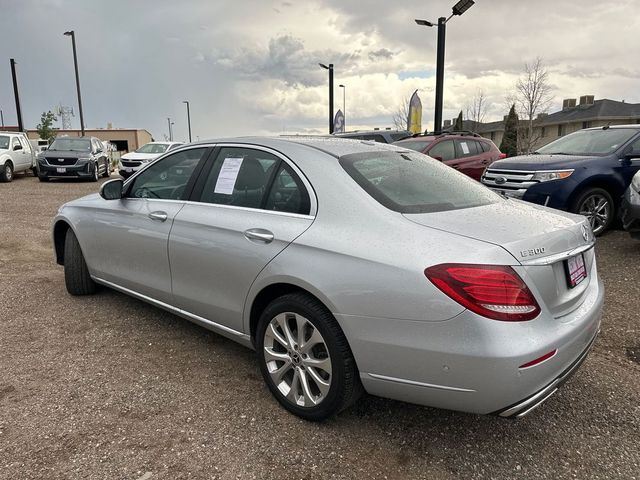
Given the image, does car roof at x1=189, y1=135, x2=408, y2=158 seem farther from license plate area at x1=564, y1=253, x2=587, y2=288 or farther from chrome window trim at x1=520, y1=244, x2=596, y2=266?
license plate area at x1=564, y1=253, x2=587, y2=288

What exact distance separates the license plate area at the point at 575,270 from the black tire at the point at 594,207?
4.61m

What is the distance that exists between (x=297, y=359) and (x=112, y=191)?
7.60ft

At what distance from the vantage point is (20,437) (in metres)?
2.57

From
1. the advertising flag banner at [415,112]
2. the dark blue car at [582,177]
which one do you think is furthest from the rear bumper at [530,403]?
the advertising flag banner at [415,112]

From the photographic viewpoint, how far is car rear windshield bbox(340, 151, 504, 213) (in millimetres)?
2604

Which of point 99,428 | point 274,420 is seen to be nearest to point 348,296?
point 274,420

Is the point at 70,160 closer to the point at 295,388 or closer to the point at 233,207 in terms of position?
the point at 233,207

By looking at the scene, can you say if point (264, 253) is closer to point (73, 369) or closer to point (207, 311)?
point (207, 311)

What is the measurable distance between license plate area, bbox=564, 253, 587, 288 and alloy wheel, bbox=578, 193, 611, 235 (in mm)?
4803

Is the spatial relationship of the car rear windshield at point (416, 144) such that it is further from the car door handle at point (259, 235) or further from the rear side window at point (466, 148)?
the car door handle at point (259, 235)

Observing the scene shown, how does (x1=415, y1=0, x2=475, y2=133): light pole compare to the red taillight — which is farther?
(x1=415, y1=0, x2=475, y2=133): light pole

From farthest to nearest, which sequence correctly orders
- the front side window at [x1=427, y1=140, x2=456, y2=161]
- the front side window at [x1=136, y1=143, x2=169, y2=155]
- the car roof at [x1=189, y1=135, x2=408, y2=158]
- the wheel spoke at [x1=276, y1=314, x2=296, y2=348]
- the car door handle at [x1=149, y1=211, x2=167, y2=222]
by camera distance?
the front side window at [x1=136, y1=143, x2=169, y2=155] → the front side window at [x1=427, y1=140, x2=456, y2=161] → the car door handle at [x1=149, y1=211, x2=167, y2=222] → the car roof at [x1=189, y1=135, x2=408, y2=158] → the wheel spoke at [x1=276, y1=314, x2=296, y2=348]

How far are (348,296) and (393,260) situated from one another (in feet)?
0.96

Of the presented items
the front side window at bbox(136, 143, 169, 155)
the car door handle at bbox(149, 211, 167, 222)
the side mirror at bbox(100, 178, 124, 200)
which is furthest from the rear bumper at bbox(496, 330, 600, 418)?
the front side window at bbox(136, 143, 169, 155)
